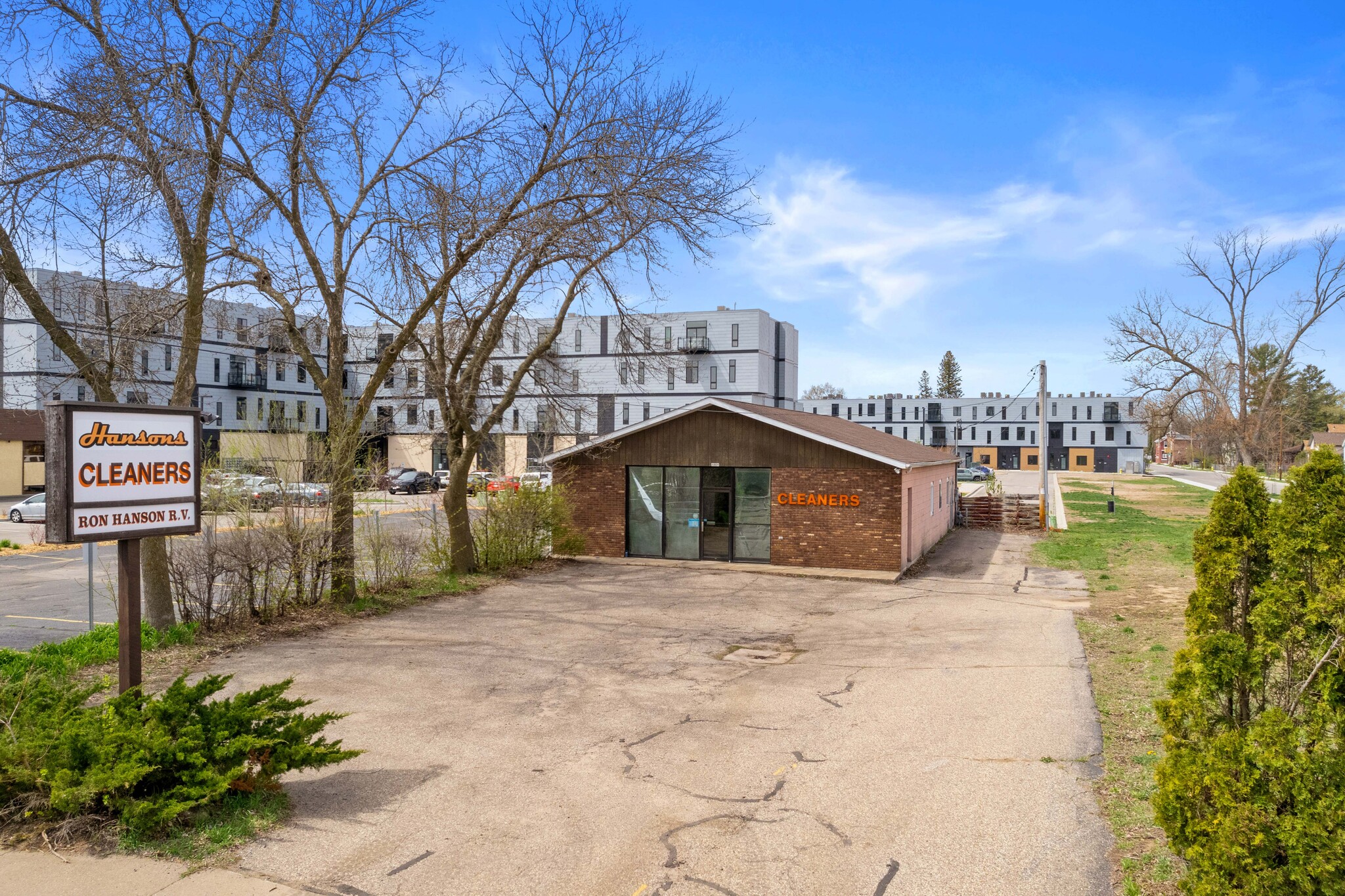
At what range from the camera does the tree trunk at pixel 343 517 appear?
44.3 ft

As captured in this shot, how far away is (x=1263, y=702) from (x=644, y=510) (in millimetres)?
17335

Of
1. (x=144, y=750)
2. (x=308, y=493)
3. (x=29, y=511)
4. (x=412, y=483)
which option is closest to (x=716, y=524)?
(x=308, y=493)

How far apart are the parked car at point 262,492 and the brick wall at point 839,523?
11.2m

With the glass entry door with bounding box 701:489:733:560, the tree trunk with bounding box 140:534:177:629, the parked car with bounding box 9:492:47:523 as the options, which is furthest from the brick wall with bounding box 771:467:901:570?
the parked car with bounding box 9:492:47:523

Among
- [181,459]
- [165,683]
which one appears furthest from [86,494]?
[165,683]

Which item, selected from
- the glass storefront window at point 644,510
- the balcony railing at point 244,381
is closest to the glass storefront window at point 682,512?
the glass storefront window at point 644,510

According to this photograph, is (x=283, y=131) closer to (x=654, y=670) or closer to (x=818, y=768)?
(x=654, y=670)

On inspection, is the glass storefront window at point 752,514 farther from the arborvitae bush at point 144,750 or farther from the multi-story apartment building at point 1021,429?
the multi-story apartment building at point 1021,429

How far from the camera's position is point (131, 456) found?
681 cm

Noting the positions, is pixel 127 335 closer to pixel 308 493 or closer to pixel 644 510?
pixel 308 493

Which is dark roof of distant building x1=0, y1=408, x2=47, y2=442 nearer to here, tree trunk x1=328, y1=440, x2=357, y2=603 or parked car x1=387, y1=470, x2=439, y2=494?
parked car x1=387, y1=470, x2=439, y2=494

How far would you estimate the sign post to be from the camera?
6336 mm

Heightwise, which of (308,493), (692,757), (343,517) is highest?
(308,493)

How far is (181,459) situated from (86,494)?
32.1 inches
